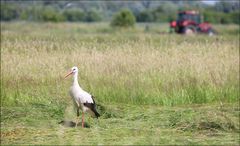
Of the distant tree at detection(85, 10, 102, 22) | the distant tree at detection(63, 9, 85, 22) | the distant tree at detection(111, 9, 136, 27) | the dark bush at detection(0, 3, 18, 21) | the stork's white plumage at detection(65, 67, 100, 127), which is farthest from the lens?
the distant tree at detection(85, 10, 102, 22)

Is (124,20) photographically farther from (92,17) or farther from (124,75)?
(124,75)

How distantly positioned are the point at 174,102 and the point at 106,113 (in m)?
2.02

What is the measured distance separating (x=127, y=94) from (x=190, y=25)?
29.0m

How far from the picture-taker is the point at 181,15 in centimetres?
4147

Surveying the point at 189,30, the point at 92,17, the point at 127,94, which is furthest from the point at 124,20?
the point at 127,94

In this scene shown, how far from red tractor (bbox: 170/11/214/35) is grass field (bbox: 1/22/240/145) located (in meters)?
24.2

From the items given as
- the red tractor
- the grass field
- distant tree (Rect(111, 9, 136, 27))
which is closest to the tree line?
distant tree (Rect(111, 9, 136, 27))

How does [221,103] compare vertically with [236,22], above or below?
above

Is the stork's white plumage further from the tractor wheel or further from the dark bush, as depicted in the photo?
the dark bush

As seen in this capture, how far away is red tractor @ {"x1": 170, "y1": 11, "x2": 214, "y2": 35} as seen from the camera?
39656 millimetres

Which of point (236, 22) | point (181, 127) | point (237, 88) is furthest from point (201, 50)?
point (236, 22)

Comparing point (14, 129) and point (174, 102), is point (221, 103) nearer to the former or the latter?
point (174, 102)

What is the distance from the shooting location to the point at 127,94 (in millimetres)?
11844

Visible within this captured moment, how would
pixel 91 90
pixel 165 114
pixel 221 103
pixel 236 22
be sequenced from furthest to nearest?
pixel 236 22, pixel 91 90, pixel 221 103, pixel 165 114
